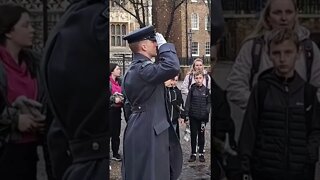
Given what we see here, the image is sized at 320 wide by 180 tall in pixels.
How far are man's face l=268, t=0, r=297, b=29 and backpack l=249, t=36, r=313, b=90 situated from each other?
12 cm

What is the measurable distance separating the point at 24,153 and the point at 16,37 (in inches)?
22.4

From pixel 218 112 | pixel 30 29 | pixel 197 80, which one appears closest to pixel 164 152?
pixel 218 112

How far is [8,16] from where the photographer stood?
268cm

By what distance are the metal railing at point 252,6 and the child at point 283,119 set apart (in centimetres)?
13

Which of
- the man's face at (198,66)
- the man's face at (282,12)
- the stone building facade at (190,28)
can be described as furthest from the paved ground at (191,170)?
the stone building facade at (190,28)

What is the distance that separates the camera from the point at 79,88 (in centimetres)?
272

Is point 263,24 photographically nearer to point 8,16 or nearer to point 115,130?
point 8,16

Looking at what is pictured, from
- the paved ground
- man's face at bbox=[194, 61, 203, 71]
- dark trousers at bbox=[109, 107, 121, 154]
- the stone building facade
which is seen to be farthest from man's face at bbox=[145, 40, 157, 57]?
the stone building facade

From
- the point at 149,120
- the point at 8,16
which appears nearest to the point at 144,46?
the point at 149,120

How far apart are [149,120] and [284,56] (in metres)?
1.91

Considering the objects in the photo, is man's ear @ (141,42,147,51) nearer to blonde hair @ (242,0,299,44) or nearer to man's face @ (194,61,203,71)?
blonde hair @ (242,0,299,44)

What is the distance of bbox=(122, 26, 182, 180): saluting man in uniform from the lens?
442 centimetres

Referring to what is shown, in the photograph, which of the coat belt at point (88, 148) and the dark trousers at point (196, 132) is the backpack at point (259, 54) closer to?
the coat belt at point (88, 148)

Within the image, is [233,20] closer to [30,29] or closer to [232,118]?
[232,118]
